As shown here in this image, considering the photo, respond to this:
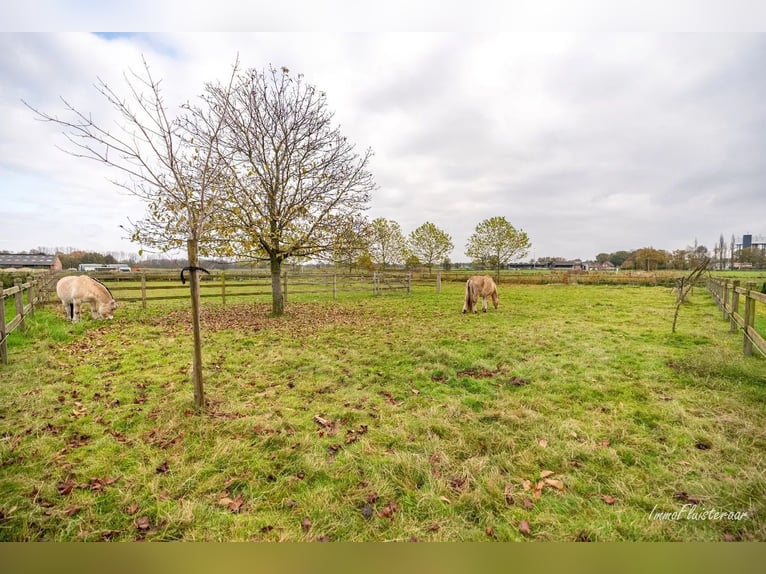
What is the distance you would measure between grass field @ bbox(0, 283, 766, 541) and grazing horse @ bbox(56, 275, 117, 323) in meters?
2.80

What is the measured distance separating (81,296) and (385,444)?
10278mm

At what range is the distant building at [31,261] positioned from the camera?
24734 mm

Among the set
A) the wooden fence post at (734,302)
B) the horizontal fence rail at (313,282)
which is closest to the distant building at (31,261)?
the horizontal fence rail at (313,282)

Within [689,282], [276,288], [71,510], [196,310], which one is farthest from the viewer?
[276,288]

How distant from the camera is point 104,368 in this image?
5.24 meters

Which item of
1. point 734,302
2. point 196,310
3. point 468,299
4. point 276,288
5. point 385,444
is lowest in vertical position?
point 385,444

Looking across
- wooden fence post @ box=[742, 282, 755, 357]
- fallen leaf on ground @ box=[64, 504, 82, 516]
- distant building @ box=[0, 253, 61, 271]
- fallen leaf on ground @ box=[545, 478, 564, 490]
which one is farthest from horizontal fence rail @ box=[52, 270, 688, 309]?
wooden fence post @ box=[742, 282, 755, 357]

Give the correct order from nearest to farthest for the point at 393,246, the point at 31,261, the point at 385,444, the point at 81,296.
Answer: the point at 385,444 < the point at 81,296 < the point at 31,261 < the point at 393,246

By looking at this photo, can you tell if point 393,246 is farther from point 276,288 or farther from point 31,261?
point 31,261

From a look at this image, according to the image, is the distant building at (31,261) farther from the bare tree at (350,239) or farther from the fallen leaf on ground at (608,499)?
the fallen leaf on ground at (608,499)

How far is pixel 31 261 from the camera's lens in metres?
29.1

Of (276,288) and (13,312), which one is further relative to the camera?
(276,288)

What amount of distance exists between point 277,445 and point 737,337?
32.2ft

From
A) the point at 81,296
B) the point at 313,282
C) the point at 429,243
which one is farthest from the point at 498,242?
the point at 81,296
